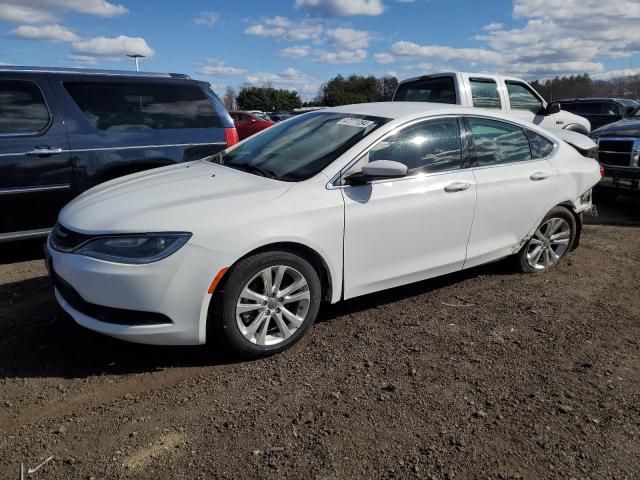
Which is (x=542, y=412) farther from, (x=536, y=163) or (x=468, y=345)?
Answer: (x=536, y=163)

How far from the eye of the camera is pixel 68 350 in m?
3.40

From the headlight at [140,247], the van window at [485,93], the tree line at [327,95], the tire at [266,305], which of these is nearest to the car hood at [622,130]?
the van window at [485,93]

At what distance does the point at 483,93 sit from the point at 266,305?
6201 mm

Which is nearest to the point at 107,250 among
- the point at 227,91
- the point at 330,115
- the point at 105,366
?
the point at 105,366

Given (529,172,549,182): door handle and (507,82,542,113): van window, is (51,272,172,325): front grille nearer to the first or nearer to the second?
(529,172,549,182): door handle

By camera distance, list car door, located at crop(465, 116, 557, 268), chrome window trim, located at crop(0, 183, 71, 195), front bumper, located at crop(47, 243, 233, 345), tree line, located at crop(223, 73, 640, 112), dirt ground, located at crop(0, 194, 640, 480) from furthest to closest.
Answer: tree line, located at crop(223, 73, 640, 112)
chrome window trim, located at crop(0, 183, 71, 195)
car door, located at crop(465, 116, 557, 268)
front bumper, located at crop(47, 243, 233, 345)
dirt ground, located at crop(0, 194, 640, 480)

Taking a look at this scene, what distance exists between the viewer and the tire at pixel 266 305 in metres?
3.10

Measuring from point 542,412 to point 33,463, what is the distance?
2.57 metres

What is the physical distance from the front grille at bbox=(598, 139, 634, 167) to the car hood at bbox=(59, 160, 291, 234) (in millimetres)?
6167

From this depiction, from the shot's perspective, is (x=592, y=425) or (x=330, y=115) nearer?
(x=592, y=425)

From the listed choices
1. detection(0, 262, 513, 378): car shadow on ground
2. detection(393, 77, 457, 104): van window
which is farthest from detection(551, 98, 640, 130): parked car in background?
detection(0, 262, 513, 378): car shadow on ground

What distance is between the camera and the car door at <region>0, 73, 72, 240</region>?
4.82 meters

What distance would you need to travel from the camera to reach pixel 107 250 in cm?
A: 300

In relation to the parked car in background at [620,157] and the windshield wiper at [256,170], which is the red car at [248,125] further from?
the windshield wiper at [256,170]
